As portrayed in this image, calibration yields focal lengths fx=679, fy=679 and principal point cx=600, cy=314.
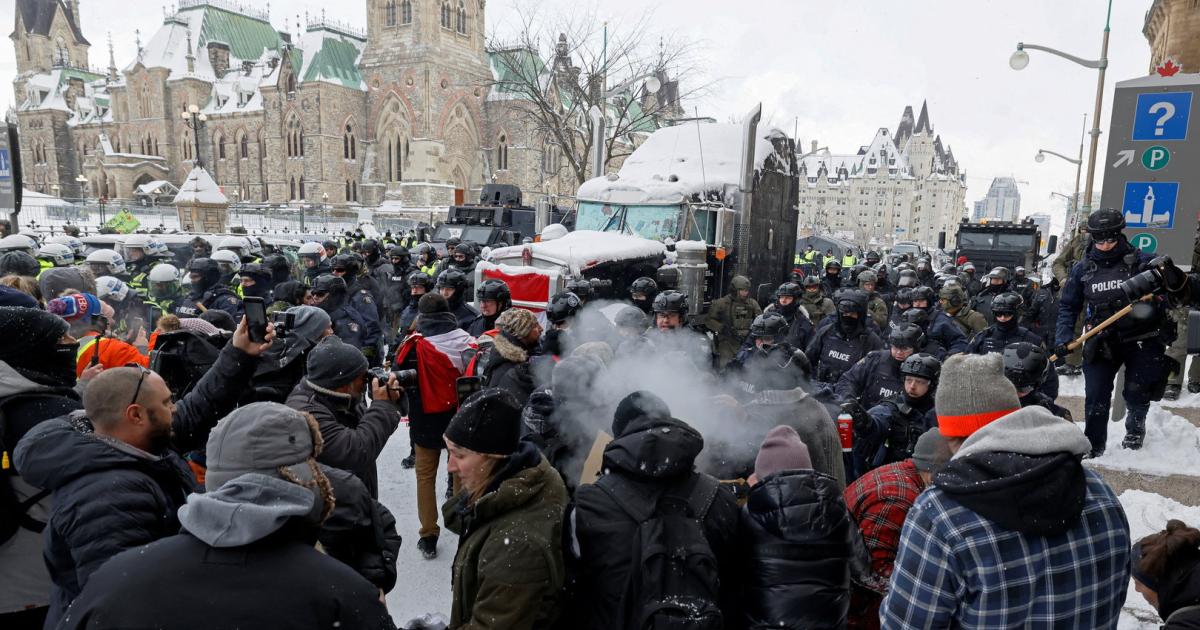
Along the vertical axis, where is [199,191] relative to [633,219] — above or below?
above

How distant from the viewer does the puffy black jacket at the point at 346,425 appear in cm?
312

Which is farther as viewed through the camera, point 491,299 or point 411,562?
point 491,299

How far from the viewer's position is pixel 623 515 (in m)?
2.10

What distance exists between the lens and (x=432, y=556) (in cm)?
483

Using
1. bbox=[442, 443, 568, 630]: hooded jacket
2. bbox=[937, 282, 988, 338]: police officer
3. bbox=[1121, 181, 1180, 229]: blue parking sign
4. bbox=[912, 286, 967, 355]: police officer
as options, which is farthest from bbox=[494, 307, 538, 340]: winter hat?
bbox=[1121, 181, 1180, 229]: blue parking sign

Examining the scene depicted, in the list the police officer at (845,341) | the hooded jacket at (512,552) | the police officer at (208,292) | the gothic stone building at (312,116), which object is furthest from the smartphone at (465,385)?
the gothic stone building at (312,116)

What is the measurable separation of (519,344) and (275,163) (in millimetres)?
56206

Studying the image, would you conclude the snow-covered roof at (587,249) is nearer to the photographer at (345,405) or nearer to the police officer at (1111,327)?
the police officer at (1111,327)

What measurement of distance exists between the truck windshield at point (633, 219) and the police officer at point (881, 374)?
18.6 ft

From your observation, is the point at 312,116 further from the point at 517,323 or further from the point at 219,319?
the point at 517,323

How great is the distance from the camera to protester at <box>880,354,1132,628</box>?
180cm

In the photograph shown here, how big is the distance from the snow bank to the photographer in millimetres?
6025

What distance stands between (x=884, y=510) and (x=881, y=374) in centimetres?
294

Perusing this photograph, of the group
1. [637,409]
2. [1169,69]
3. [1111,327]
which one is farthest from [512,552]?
[1169,69]
